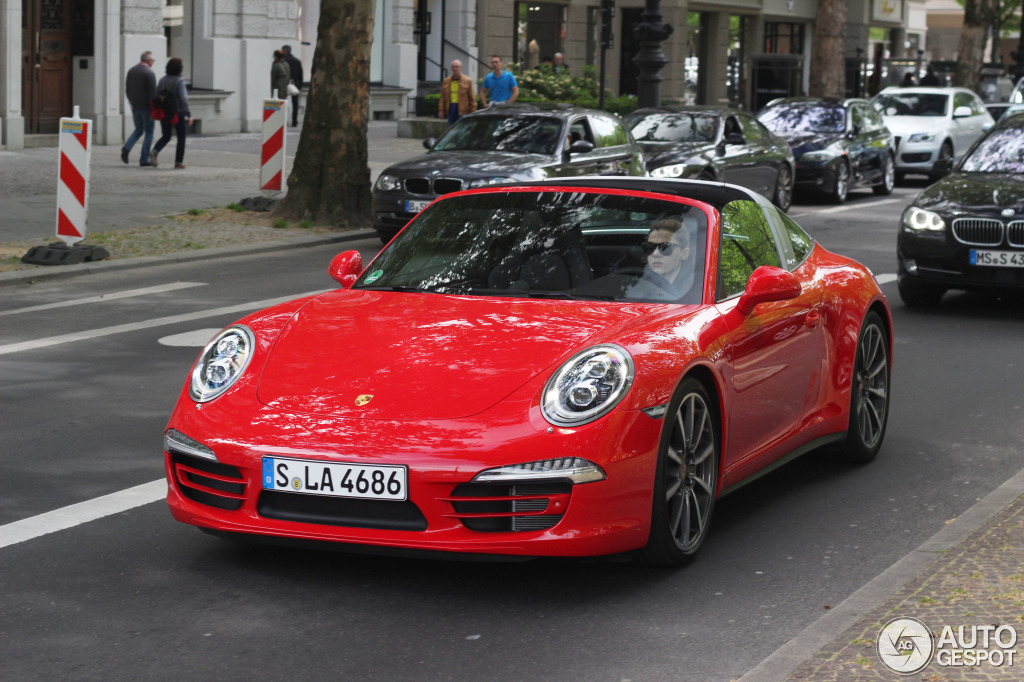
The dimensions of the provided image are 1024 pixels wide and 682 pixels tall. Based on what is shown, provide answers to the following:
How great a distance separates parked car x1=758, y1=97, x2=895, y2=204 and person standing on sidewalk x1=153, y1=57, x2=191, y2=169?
916cm

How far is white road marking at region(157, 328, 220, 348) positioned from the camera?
10.4 metres

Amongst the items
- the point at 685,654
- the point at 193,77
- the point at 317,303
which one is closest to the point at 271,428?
the point at 317,303

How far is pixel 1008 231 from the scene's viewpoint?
11.9 meters

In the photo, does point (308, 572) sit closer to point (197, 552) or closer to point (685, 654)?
point (197, 552)

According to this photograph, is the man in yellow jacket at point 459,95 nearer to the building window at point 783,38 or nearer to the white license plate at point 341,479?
the white license plate at point 341,479

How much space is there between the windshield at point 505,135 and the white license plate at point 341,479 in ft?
41.6

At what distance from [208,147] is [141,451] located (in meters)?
21.7

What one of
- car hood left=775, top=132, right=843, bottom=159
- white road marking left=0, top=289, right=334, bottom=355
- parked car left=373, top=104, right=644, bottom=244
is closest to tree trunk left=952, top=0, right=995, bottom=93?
car hood left=775, top=132, right=843, bottom=159

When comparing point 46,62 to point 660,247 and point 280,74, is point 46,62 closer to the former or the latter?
point 280,74

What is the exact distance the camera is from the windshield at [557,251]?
238 inches

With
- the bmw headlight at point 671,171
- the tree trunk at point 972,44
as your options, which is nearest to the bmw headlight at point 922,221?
the bmw headlight at point 671,171

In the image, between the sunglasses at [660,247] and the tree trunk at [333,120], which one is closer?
the sunglasses at [660,247]

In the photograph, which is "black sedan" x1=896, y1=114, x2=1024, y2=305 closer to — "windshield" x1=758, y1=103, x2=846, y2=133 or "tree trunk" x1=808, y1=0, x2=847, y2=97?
"windshield" x1=758, y1=103, x2=846, y2=133

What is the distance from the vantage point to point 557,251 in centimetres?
621
